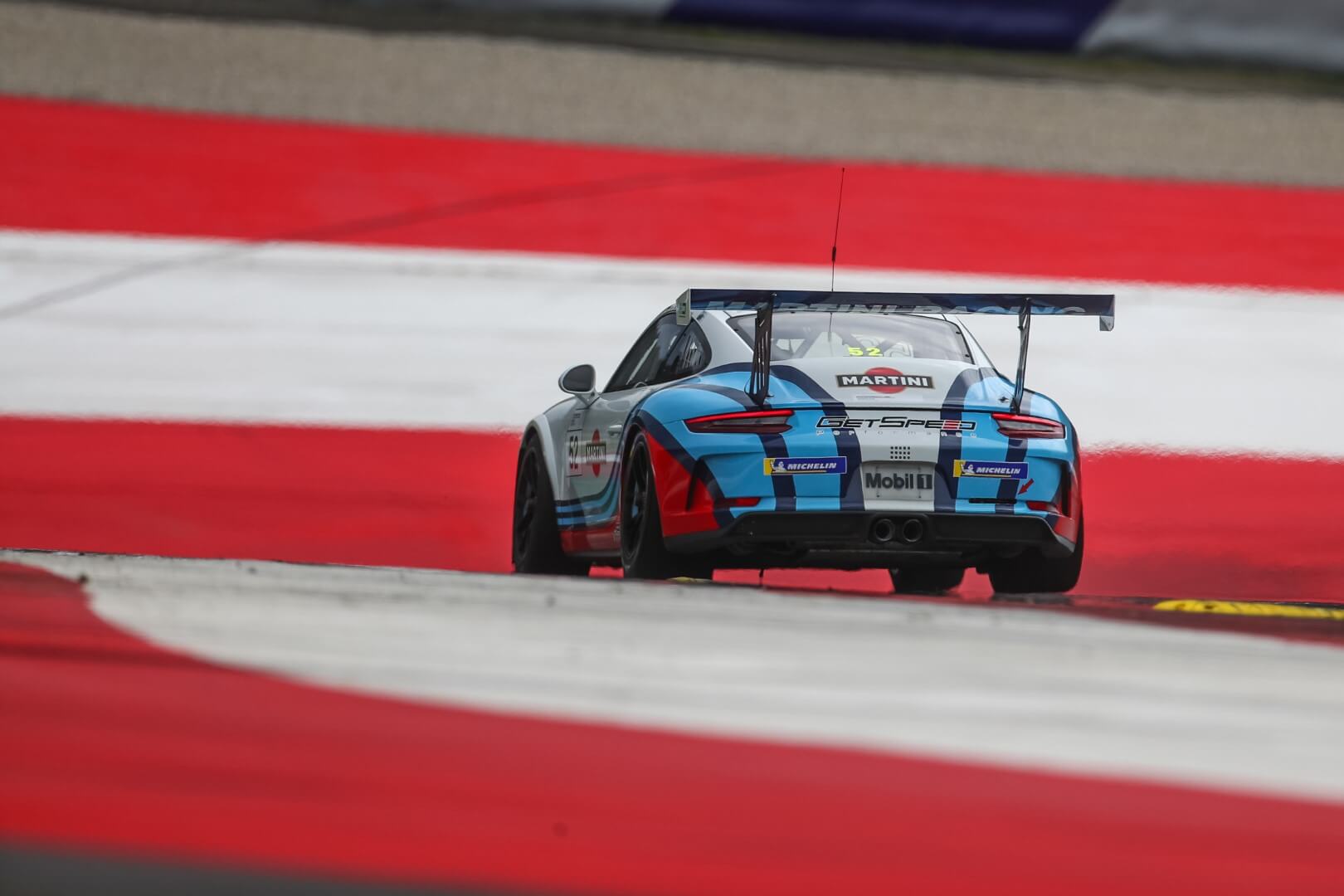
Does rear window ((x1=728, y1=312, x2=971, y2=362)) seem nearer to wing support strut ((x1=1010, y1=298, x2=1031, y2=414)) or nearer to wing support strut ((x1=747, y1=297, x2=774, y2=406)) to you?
wing support strut ((x1=747, y1=297, x2=774, y2=406))

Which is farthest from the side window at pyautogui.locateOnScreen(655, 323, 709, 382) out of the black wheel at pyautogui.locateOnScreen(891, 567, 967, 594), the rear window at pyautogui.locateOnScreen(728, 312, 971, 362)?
the black wheel at pyautogui.locateOnScreen(891, 567, 967, 594)

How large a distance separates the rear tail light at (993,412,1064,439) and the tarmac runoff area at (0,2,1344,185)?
6.04 meters

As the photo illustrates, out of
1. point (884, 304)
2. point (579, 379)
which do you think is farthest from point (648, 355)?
point (884, 304)

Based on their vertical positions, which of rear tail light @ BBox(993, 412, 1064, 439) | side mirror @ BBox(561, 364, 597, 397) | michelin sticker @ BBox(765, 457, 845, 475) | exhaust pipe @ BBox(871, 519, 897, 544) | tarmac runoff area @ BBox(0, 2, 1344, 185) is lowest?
exhaust pipe @ BBox(871, 519, 897, 544)

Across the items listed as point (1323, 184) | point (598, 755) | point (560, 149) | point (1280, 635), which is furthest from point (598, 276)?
point (598, 755)

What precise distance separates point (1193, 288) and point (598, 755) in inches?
318

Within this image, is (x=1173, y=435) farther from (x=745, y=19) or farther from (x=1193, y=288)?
(x=745, y=19)

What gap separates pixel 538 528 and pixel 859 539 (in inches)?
93.6

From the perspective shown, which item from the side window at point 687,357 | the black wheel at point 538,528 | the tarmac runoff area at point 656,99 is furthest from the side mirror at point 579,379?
the tarmac runoff area at point 656,99

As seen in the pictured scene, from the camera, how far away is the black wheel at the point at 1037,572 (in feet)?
21.8

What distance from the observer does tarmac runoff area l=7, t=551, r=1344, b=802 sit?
3.83 m

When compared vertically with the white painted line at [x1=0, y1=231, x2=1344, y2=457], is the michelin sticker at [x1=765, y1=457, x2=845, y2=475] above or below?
below

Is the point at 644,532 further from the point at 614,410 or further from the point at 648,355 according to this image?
the point at 648,355

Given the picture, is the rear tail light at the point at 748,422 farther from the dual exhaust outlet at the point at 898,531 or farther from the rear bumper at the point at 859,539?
the dual exhaust outlet at the point at 898,531
